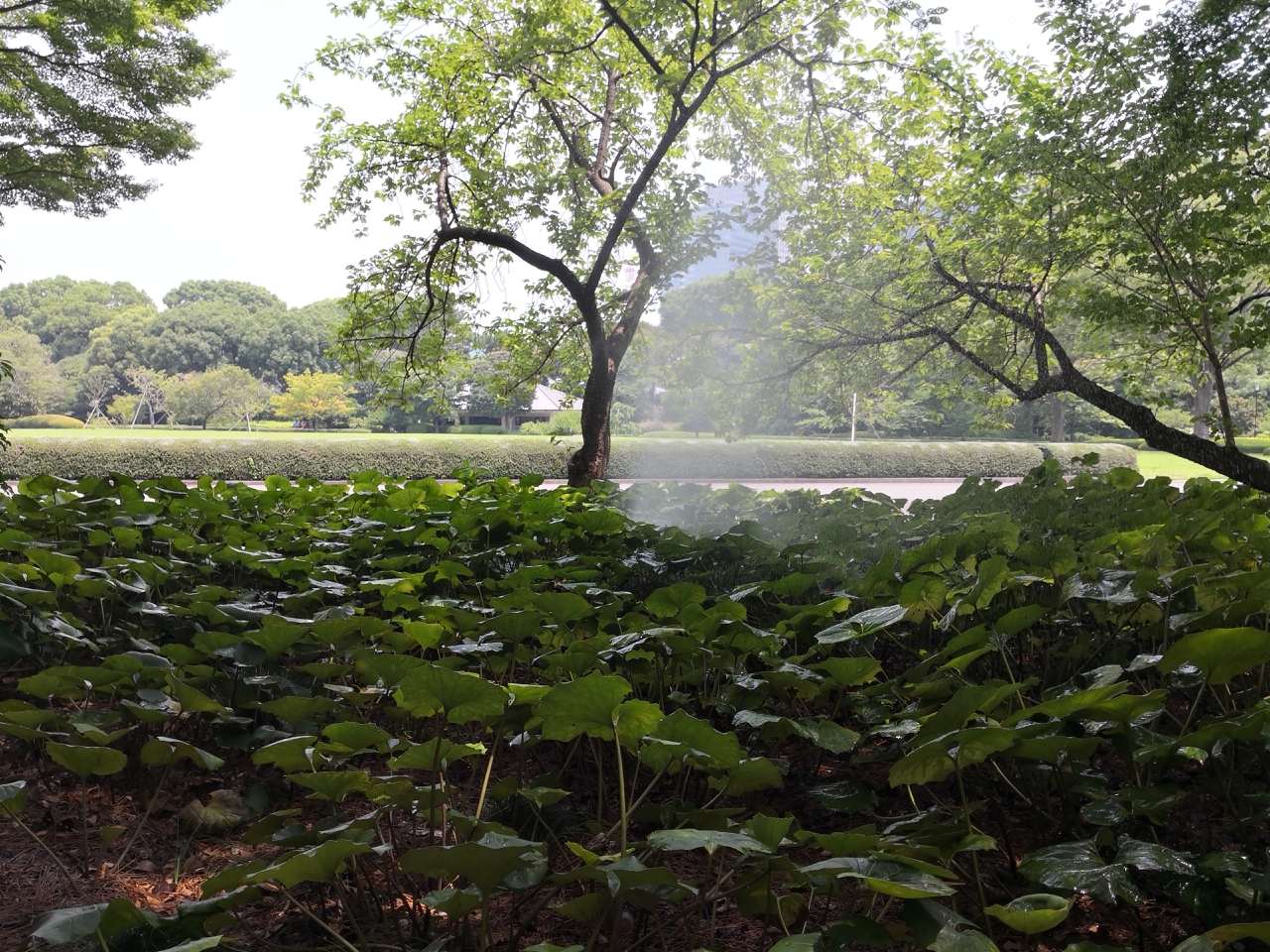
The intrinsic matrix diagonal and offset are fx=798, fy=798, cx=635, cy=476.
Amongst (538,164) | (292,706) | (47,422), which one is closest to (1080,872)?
(292,706)

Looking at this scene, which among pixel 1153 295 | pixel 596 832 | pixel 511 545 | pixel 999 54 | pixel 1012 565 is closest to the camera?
pixel 596 832

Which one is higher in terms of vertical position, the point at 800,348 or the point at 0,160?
the point at 0,160

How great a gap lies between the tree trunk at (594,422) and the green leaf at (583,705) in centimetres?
604

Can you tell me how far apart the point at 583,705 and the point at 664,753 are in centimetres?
14

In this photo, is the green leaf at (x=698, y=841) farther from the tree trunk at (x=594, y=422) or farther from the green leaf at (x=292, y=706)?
the tree trunk at (x=594, y=422)

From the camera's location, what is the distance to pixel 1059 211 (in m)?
5.79

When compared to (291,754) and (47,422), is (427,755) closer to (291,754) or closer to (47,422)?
(291,754)

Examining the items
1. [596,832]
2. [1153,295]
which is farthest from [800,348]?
[596,832]

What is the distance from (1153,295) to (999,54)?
8.06 feet

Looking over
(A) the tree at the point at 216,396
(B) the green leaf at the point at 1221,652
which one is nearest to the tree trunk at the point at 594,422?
(B) the green leaf at the point at 1221,652

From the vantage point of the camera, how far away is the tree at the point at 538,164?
7008 mm

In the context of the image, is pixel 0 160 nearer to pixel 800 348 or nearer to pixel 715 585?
pixel 800 348

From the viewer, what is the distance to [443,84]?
823 cm

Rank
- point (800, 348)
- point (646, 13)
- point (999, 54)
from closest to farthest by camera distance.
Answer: point (646, 13), point (999, 54), point (800, 348)
